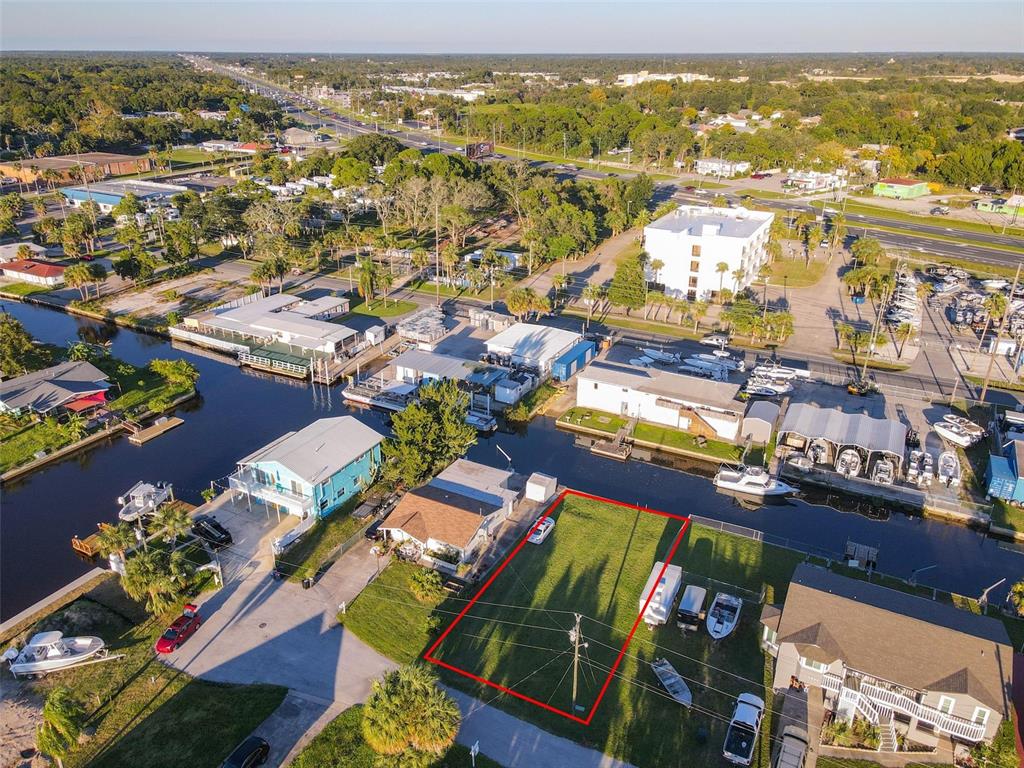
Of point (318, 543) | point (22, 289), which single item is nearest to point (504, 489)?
point (318, 543)

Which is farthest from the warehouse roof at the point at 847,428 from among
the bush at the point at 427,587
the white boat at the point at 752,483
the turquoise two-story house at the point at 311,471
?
the turquoise two-story house at the point at 311,471

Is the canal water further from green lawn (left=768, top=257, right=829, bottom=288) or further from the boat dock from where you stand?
green lawn (left=768, top=257, right=829, bottom=288)

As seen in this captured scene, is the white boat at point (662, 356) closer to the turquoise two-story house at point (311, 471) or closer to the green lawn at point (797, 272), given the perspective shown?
the turquoise two-story house at point (311, 471)

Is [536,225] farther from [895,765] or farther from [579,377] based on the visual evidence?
[895,765]

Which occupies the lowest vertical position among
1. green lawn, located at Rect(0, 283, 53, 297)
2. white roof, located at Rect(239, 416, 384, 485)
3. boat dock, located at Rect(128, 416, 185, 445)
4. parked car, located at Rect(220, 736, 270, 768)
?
boat dock, located at Rect(128, 416, 185, 445)

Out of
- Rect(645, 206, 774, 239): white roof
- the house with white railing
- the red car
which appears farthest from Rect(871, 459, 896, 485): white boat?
the red car
